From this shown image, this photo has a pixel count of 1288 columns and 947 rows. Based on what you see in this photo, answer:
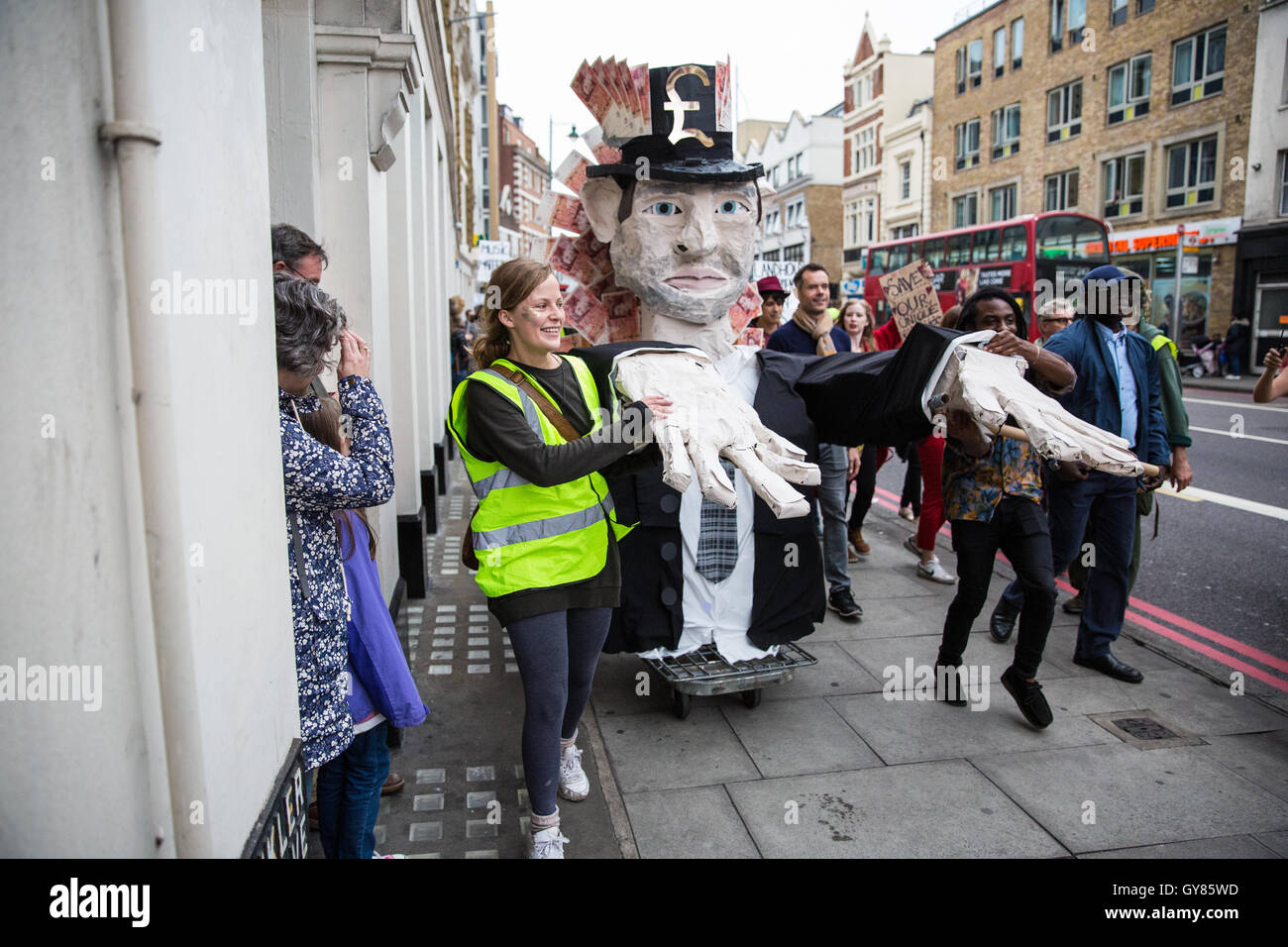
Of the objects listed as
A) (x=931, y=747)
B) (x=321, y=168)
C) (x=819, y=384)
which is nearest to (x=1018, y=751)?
(x=931, y=747)

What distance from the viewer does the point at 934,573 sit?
6.15 meters

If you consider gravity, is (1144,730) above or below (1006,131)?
below

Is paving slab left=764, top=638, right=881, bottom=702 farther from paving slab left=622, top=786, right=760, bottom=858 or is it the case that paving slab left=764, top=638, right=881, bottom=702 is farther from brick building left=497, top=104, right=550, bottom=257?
brick building left=497, top=104, right=550, bottom=257

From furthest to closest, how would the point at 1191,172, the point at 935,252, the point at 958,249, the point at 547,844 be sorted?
the point at 1191,172, the point at 935,252, the point at 958,249, the point at 547,844

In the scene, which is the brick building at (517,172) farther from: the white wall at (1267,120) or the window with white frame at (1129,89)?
the white wall at (1267,120)

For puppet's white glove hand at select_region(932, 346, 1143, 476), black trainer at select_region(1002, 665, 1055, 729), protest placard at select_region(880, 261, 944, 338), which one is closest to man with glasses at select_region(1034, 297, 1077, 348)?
protest placard at select_region(880, 261, 944, 338)

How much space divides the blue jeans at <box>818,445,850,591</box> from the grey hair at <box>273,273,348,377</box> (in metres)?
3.74

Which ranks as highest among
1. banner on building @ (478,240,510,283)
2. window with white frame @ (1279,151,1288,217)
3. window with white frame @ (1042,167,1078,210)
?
window with white frame @ (1042,167,1078,210)

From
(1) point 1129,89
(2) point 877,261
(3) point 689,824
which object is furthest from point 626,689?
(1) point 1129,89

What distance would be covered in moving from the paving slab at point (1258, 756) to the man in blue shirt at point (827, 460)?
1.97m

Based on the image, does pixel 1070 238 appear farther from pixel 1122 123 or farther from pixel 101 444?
pixel 101 444

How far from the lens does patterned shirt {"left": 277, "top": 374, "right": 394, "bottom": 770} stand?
221 centimetres

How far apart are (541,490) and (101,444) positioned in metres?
1.44
